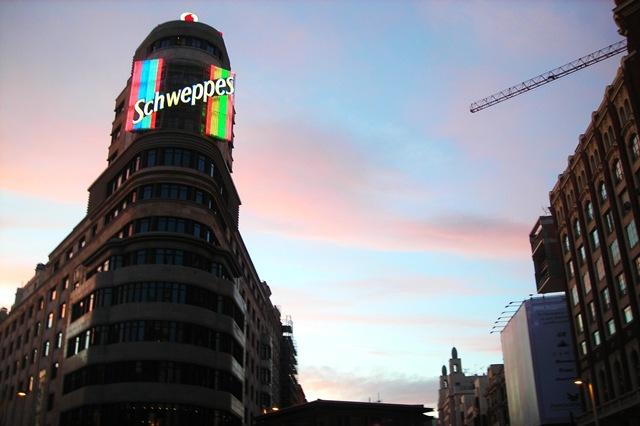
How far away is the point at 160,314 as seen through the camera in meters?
64.1

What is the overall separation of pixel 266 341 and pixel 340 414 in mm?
32318

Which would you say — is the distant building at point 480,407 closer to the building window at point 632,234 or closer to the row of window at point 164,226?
the building window at point 632,234

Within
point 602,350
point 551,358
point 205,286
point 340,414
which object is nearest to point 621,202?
point 602,350

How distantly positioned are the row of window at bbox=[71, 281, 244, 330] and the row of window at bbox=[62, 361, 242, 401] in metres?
6.19

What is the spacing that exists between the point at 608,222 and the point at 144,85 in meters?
55.4

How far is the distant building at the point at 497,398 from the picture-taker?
406ft

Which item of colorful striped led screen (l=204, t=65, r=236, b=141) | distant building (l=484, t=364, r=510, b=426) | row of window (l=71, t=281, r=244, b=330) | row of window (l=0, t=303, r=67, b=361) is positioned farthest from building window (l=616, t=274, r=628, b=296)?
row of window (l=0, t=303, r=67, b=361)

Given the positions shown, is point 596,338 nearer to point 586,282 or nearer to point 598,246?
point 586,282

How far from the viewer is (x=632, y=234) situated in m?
64.4

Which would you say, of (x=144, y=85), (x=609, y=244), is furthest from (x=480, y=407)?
(x=144, y=85)

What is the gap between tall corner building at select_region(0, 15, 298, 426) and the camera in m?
63.3

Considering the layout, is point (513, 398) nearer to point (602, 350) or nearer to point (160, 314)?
point (602, 350)

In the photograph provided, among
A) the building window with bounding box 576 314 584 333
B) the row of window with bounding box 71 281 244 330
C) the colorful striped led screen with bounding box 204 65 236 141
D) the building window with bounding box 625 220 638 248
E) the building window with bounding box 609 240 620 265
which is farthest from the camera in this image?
the building window with bounding box 576 314 584 333

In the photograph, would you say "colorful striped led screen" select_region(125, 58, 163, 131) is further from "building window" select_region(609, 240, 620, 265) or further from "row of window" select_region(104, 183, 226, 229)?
"building window" select_region(609, 240, 620, 265)
